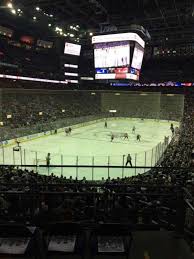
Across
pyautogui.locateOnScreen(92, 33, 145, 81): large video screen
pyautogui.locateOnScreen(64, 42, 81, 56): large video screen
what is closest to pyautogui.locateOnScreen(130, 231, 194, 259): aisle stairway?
pyautogui.locateOnScreen(92, 33, 145, 81): large video screen

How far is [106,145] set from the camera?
1086 inches

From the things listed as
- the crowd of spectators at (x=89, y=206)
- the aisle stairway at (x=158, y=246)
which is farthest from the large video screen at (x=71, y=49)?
the aisle stairway at (x=158, y=246)

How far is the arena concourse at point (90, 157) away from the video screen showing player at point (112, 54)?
0.31 ft

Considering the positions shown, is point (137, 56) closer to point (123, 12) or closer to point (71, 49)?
point (123, 12)

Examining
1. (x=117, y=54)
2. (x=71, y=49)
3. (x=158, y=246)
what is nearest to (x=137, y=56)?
(x=117, y=54)

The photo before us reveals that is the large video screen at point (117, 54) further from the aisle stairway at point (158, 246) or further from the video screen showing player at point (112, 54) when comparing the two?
the aisle stairway at point (158, 246)

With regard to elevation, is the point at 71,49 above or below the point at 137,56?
above

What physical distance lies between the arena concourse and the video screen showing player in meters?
0.09

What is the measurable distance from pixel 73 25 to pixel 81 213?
3679 centimetres

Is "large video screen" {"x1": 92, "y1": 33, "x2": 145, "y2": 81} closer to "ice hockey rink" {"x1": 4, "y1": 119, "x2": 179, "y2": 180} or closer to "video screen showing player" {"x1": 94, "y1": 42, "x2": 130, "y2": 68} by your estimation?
"video screen showing player" {"x1": 94, "y1": 42, "x2": 130, "y2": 68}

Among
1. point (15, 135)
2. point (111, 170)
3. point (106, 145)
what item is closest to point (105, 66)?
point (106, 145)

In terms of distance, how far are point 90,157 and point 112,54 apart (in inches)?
433

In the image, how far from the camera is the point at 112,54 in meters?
26.4

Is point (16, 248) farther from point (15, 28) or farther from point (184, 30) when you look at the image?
point (15, 28)
